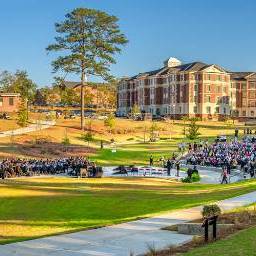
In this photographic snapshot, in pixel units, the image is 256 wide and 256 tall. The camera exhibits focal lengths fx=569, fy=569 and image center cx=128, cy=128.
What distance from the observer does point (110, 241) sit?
17922 mm

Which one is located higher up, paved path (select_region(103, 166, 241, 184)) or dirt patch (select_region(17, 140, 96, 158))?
dirt patch (select_region(17, 140, 96, 158))

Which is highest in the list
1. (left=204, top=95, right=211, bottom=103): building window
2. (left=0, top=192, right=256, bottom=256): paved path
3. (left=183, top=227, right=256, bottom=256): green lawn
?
(left=204, top=95, right=211, bottom=103): building window

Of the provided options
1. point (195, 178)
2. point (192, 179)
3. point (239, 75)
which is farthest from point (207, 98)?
point (192, 179)

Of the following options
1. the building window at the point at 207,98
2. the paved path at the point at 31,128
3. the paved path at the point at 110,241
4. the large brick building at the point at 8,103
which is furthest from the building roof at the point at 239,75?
the paved path at the point at 110,241

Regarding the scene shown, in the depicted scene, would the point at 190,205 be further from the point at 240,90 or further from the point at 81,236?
the point at 240,90

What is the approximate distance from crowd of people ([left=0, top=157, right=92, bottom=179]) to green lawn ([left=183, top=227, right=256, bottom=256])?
29563 mm

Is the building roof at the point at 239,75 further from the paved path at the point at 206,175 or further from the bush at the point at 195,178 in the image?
the bush at the point at 195,178

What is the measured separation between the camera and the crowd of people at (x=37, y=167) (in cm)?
4436

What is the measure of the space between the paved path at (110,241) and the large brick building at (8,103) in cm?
8257

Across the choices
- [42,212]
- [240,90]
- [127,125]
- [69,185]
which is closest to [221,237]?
[42,212]

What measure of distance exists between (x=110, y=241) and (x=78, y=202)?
11489mm

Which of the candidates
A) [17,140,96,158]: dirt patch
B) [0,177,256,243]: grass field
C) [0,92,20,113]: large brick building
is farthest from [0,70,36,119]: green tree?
[0,177,256,243]: grass field

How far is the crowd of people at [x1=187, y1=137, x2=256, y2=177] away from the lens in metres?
49.8

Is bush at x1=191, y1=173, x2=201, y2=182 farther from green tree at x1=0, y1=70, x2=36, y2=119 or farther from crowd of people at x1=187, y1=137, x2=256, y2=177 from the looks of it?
green tree at x1=0, y1=70, x2=36, y2=119
